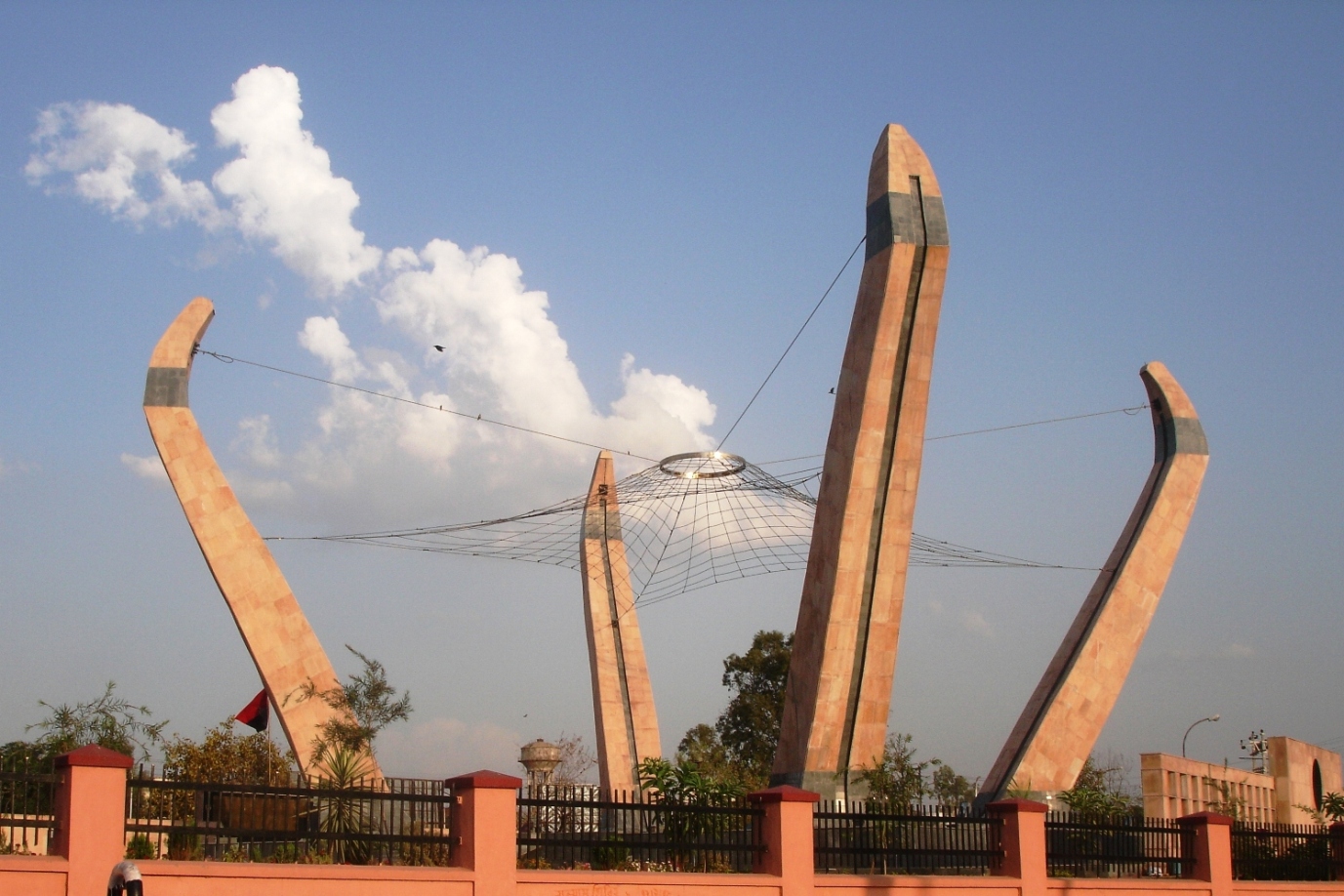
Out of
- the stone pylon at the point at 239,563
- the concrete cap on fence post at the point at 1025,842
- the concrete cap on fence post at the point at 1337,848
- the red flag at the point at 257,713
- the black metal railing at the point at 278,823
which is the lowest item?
the concrete cap on fence post at the point at 1337,848

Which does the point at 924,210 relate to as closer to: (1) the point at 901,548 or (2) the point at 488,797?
(1) the point at 901,548

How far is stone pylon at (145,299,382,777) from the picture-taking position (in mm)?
20016

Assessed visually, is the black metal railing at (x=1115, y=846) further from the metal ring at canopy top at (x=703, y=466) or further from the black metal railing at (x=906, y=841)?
the metal ring at canopy top at (x=703, y=466)

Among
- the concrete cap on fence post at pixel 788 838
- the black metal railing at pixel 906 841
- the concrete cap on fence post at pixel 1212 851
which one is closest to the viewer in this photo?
the concrete cap on fence post at pixel 788 838

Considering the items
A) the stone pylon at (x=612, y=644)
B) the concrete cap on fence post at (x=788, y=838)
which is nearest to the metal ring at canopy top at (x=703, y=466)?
the stone pylon at (x=612, y=644)

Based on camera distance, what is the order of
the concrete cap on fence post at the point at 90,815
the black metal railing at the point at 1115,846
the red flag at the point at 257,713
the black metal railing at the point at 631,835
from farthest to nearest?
the red flag at the point at 257,713
the black metal railing at the point at 1115,846
the black metal railing at the point at 631,835
the concrete cap on fence post at the point at 90,815

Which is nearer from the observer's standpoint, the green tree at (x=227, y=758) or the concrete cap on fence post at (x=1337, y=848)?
the concrete cap on fence post at (x=1337, y=848)

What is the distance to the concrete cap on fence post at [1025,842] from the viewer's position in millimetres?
15695

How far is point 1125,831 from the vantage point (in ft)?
55.8

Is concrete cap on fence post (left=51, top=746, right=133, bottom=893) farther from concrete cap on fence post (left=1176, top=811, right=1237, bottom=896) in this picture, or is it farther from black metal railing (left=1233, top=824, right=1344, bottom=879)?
black metal railing (left=1233, top=824, right=1344, bottom=879)

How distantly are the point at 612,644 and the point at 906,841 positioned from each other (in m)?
15.9

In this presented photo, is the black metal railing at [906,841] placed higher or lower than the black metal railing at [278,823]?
lower

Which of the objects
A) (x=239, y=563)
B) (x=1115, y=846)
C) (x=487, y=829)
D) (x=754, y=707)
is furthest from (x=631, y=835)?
(x=754, y=707)

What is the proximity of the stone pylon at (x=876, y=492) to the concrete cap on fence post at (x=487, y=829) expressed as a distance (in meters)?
7.56
